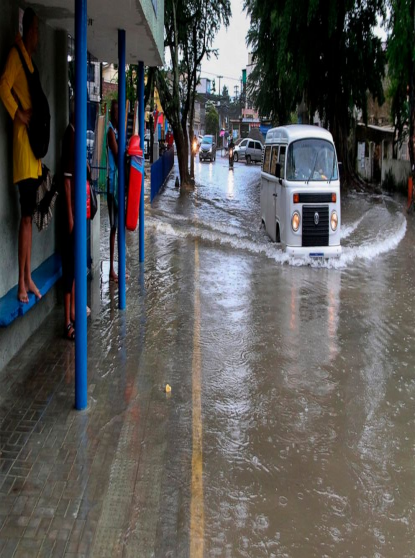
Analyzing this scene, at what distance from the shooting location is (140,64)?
9.64m

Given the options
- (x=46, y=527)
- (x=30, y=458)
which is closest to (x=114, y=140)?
(x=30, y=458)

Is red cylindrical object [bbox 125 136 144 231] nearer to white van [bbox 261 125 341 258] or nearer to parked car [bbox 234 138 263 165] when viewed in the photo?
white van [bbox 261 125 341 258]

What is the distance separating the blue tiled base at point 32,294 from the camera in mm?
5297

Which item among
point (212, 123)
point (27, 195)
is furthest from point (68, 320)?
point (212, 123)

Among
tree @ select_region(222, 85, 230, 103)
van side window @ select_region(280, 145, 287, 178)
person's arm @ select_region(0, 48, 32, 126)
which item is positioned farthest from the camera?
tree @ select_region(222, 85, 230, 103)

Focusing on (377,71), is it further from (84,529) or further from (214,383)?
(84,529)

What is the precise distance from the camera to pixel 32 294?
233 inches

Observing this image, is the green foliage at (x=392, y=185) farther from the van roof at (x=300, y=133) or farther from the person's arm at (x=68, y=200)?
the person's arm at (x=68, y=200)

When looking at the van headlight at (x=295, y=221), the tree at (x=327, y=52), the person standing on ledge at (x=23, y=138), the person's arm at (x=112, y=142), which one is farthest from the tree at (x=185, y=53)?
the person standing on ledge at (x=23, y=138)

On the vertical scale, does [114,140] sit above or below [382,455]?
above

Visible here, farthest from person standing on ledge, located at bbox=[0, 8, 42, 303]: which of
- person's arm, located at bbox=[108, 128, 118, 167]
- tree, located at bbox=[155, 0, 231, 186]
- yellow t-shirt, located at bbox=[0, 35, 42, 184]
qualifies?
tree, located at bbox=[155, 0, 231, 186]

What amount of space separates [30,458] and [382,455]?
8.38 feet

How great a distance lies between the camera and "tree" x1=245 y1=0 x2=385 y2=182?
21.8m

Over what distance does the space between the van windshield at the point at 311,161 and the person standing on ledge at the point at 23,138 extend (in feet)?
23.6
